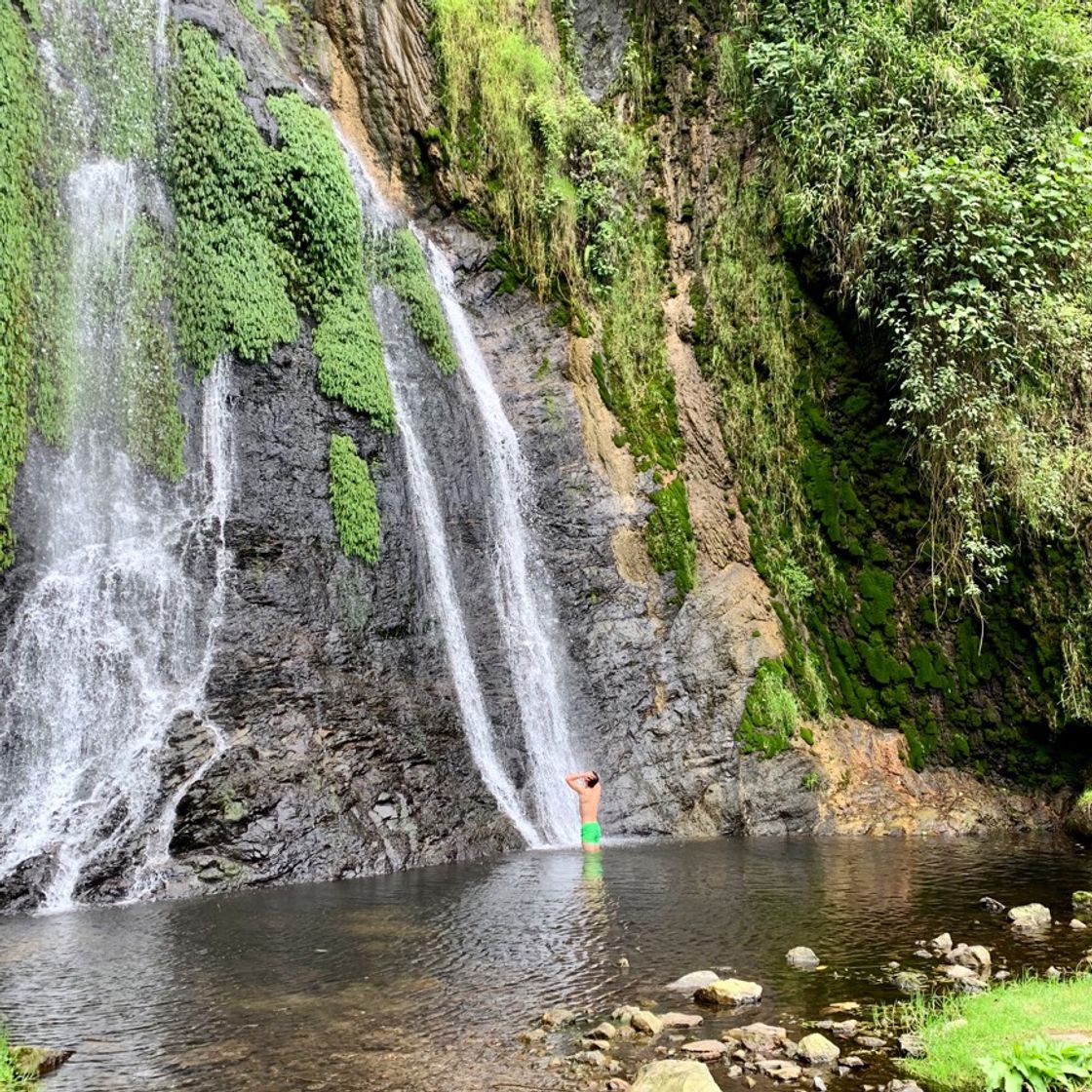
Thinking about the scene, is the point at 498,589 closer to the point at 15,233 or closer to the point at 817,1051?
the point at 15,233

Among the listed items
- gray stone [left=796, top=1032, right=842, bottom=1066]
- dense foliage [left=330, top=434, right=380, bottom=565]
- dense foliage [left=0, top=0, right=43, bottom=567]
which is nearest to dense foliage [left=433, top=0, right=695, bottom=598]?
dense foliage [left=330, top=434, right=380, bottom=565]

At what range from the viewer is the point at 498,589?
49.9ft

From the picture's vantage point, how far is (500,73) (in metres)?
19.2

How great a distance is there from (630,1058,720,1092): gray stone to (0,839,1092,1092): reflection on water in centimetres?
51

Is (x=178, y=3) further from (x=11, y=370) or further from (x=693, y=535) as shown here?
(x=693, y=535)

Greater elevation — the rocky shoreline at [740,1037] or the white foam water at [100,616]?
the white foam water at [100,616]

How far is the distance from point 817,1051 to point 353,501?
1011 centimetres

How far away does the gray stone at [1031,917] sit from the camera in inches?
294

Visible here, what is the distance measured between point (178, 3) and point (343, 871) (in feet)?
43.3

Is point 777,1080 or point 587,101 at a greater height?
point 587,101

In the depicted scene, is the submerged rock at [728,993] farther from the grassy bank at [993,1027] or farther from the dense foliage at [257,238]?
the dense foliage at [257,238]

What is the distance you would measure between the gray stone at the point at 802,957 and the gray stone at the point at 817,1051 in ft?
5.07

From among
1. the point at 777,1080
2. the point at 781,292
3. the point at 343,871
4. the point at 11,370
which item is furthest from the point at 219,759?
the point at 781,292

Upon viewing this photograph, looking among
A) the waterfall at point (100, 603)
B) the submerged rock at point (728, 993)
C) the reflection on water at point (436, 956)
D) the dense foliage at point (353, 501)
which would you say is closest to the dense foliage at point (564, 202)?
the dense foliage at point (353, 501)
